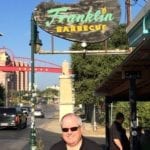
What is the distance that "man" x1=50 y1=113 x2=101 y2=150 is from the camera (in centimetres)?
548

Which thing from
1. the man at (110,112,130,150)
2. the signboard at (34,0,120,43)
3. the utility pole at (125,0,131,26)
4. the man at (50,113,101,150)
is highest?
the utility pole at (125,0,131,26)

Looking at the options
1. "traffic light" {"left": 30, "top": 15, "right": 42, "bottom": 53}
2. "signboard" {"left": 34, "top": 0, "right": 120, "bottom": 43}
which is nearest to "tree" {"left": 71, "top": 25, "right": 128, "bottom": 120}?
"signboard" {"left": 34, "top": 0, "right": 120, "bottom": 43}

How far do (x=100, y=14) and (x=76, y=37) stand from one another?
1.03m

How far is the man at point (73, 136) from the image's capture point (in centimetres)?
548

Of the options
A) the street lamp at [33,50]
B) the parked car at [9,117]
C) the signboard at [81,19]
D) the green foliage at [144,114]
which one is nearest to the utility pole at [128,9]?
the signboard at [81,19]

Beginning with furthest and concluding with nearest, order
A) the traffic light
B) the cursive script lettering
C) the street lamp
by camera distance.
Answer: the cursive script lettering
the traffic light
the street lamp

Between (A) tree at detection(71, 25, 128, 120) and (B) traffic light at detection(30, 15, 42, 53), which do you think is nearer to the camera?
(B) traffic light at detection(30, 15, 42, 53)

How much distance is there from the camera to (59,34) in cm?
1834

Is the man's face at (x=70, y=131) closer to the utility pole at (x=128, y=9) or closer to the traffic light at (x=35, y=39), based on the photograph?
the traffic light at (x=35, y=39)

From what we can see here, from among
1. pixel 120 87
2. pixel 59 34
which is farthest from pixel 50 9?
pixel 120 87

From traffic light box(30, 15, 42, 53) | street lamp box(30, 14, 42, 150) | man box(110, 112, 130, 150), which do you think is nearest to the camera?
man box(110, 112, 130, 150)

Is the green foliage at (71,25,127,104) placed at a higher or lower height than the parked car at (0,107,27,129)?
higher

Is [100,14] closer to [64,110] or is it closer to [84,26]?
[84,26]

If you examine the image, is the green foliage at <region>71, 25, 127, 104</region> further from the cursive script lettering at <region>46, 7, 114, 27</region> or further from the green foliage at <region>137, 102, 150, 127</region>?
the cursive script lettering at <region>46, 7, 114, 27</region>
